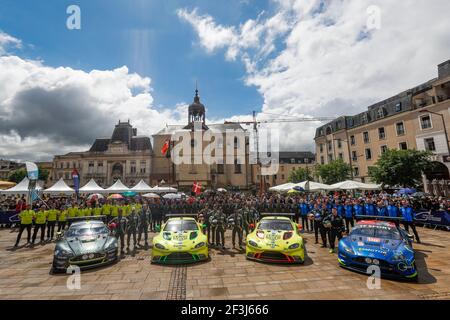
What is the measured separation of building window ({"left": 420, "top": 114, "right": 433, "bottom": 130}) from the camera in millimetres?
28372

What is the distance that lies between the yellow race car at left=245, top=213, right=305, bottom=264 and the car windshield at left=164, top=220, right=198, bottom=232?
91.4 inches

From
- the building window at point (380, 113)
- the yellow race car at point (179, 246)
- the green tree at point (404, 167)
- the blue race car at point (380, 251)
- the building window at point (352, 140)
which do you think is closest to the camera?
the blue race car at point (380, 251)

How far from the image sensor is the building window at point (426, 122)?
28372mm

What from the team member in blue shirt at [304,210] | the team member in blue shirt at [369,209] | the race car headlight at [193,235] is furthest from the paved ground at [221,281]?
the team member in blue shirt at [304,210]

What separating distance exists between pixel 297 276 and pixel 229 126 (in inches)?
2119

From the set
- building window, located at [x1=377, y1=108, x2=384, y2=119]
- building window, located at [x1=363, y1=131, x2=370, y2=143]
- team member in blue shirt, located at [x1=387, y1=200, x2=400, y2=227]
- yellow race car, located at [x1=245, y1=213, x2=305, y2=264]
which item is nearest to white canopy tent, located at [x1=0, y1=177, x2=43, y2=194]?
yellow race car, located at [x1=245, y1=213, x2=305, y2=264]

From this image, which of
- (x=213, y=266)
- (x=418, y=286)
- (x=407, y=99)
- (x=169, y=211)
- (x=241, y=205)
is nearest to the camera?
(x=418, y=286)

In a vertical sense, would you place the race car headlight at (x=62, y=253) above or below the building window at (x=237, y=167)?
below

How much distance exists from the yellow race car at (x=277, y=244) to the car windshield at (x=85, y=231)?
5.69 metres

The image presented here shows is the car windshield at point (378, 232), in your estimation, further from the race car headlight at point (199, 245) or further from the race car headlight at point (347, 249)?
the race car headlight at point (199, 245)
